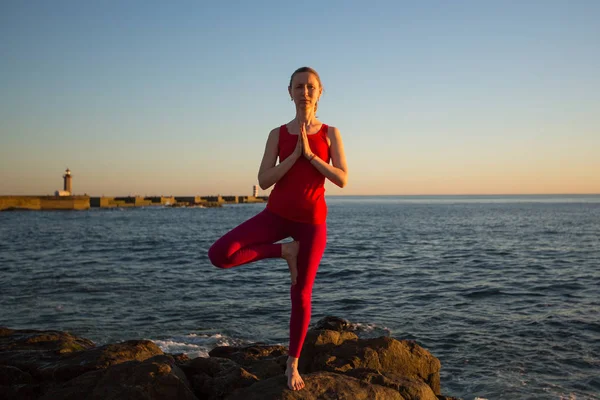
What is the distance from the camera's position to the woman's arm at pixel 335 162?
4.25 m

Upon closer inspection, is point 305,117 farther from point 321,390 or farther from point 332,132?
point 321,390

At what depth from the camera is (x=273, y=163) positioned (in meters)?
4.48

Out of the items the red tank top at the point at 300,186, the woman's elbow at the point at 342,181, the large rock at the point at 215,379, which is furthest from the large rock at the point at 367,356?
the woman's elbow at the point at 342,181

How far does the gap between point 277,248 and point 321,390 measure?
4.64ft

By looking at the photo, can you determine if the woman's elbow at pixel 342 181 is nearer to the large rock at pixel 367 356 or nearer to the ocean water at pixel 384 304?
the large rock at pixel 367 356

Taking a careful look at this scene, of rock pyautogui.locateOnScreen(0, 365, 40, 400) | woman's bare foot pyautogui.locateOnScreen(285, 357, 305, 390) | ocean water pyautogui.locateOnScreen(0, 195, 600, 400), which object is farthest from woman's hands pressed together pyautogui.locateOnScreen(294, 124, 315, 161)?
ocean water pyautogui.locateOnScreen(0, 195, 600, 400)

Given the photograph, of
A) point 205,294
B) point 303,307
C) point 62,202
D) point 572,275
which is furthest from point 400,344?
point 62,202

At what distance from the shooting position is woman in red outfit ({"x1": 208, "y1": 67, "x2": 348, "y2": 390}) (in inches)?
169

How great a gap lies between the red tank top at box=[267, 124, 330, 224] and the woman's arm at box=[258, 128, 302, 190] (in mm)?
64

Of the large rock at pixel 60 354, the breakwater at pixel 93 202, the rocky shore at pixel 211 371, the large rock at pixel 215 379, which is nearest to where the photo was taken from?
the rocky shore at pixel 211 371

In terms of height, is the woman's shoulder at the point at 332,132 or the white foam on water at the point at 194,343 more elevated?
the woman's shoulder at the point at 332,132

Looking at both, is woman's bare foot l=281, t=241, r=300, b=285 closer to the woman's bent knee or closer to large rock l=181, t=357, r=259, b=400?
the woman's bent knee

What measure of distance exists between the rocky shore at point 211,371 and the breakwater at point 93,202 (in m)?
98.8

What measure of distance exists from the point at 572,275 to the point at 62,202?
98604mm
